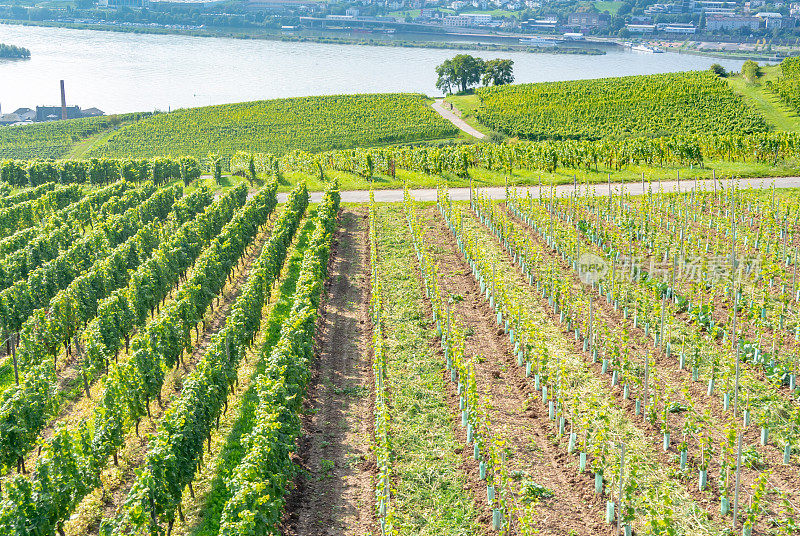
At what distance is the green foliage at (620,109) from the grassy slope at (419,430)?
153 feet

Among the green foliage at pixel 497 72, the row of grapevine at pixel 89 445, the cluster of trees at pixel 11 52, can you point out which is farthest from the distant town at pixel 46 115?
the row of grapevine at pixel 89 445

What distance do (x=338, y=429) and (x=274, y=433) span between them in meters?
3.45

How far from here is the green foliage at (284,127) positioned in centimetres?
7706

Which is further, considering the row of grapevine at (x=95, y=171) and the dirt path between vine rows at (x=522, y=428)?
the row of grapevine at (x=95, y=171)

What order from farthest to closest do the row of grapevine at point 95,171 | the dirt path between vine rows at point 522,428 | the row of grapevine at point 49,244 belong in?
the row of grapevine at point 95,171 → the row of grapevine at point 49,244 → the dirt path between vine rows at point 522,428

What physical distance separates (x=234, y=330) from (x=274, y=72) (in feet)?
407

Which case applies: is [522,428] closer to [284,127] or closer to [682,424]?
[682,424]

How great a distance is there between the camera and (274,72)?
14138cm

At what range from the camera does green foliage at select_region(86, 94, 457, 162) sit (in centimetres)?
7706

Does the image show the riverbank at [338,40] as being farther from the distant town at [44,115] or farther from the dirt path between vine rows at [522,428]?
the dirt path between vine rows at [522,428]

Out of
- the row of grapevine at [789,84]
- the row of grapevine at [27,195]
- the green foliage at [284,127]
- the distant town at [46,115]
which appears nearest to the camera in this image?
the row of grapevine at [27,195]

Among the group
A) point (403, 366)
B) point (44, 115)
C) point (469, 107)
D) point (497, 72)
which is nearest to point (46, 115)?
point (44, 115)

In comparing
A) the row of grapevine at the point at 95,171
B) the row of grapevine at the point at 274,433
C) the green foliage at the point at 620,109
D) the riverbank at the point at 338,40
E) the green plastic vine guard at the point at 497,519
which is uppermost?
the riverbank at the point at 338,40

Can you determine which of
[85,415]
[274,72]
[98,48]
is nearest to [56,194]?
[85,415]
